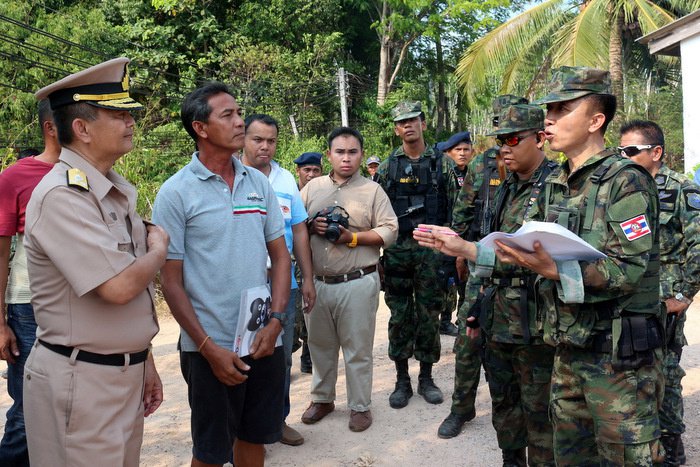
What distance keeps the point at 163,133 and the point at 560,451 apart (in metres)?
16.5

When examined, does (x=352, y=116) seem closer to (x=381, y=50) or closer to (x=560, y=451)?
(x=381, y=50)

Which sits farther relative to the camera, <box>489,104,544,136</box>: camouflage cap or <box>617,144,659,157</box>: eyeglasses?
<box>617,144,659,157</box>: eyeglasses

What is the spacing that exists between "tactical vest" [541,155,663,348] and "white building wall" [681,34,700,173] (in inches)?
394

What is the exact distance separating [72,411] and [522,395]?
87.4 inches

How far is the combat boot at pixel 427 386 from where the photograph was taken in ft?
16.0

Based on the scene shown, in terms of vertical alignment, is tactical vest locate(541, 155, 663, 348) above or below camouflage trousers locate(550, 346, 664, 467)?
above

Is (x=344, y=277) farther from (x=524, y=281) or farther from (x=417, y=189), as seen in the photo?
(x=524, y=281)

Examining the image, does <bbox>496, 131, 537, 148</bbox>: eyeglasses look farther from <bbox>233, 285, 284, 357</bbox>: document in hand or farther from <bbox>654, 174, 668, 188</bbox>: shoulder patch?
<bbox>233, 285, 284, 357</bbox>: document in hand

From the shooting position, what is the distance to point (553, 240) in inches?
88.4

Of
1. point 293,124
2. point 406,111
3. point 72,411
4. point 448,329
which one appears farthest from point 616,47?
point 72,411

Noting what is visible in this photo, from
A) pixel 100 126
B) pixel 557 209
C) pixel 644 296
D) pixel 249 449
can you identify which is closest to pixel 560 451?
pixel 644 296

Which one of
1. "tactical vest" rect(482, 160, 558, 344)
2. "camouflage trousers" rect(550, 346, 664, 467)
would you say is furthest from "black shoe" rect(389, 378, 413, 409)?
"camouflage trousers" rect(550, 346, 664, 467)

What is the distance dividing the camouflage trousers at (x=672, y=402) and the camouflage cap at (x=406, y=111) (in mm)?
2610

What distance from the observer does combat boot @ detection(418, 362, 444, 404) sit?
16.0 feet
